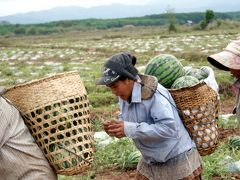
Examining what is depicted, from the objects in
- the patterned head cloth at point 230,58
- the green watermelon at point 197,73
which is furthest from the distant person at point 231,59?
the green watermelon at point 197,73

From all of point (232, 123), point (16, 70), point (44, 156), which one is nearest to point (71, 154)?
point (44, 156)

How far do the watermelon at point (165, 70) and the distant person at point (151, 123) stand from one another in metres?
0.40

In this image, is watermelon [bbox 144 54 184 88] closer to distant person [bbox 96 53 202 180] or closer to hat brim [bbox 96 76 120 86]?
distant person [bbox 96 53 202 180]

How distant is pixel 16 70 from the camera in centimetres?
1481

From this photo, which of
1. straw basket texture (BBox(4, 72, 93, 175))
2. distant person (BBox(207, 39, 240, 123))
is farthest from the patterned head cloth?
straw basket texture (BBox(4, 72, 93, 175))

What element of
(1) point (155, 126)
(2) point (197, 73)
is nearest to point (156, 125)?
(1) point (155, 126)

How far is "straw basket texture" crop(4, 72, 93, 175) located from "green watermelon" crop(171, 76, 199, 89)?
76cm

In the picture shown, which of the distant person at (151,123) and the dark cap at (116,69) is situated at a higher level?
the dark cap at (116,69)

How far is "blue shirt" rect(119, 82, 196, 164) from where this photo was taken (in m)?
2.89

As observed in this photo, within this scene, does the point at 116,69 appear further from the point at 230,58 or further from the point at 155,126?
the point at 230,58

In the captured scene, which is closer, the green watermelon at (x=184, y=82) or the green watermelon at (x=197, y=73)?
the green watermelon at (x=184, y=82)

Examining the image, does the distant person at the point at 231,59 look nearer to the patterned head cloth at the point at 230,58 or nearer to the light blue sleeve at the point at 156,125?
the patterned head cloth at the point at 230,58

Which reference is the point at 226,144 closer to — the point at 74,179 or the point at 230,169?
the point at 230,169

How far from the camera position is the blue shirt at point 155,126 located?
2.89 m
